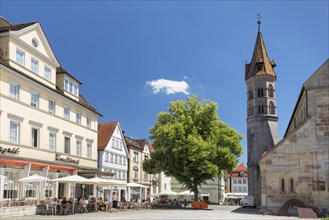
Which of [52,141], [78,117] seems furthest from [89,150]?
[52,141]

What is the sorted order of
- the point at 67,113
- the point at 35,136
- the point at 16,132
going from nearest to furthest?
the point at 16,132, the point at 35,136, the point at 67,113

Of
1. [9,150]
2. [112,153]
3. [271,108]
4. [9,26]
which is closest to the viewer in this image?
[9,150]

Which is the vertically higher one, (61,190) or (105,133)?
(105,133)

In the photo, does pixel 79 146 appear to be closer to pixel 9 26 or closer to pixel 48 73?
pixel 48 73

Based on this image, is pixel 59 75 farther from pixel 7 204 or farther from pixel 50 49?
pixel 7 204

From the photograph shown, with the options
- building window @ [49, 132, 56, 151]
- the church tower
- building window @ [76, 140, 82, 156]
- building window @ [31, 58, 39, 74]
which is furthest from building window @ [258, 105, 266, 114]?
building window @ [31, 58, 39, 74]

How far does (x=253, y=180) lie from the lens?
59.6m

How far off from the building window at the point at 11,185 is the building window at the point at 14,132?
2364mm

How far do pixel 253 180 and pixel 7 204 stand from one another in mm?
40474

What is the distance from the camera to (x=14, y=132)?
30375mm

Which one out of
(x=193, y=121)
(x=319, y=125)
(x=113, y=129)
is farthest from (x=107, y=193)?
(x=319, y=125)

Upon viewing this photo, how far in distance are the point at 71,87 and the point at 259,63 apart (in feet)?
110

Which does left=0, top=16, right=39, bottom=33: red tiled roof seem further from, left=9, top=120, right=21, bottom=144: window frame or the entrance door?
the entrance door

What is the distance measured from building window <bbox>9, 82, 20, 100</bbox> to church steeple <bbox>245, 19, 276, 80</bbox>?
4090 centimetres
